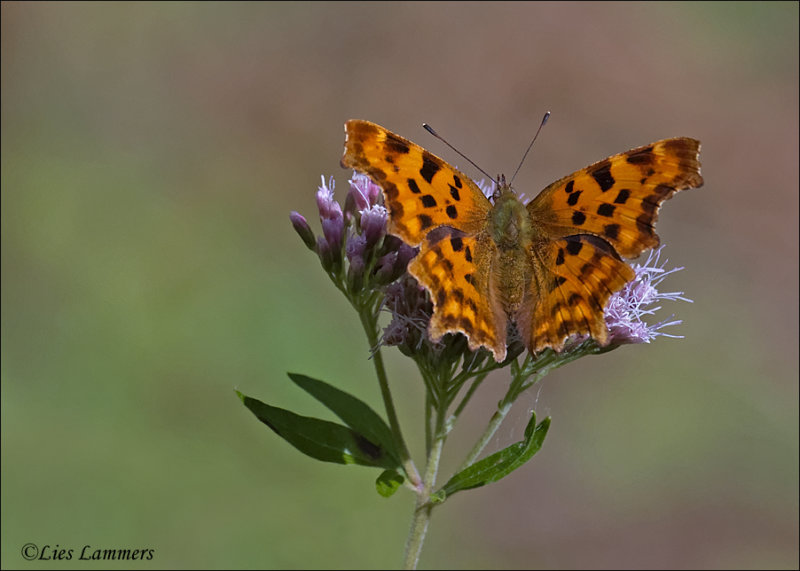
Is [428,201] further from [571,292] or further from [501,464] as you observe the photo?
[501,464]

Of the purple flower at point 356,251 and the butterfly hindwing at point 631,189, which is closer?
the butterfly hindwing at point 631,189

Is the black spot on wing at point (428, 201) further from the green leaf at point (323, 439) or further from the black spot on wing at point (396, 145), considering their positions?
the green leaf at point (323, 439)

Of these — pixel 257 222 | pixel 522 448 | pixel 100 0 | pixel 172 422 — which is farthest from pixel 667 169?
pixel 100 0

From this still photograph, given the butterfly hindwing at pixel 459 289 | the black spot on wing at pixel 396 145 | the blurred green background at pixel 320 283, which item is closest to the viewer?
the butterfly hindwing at pixel 459 289

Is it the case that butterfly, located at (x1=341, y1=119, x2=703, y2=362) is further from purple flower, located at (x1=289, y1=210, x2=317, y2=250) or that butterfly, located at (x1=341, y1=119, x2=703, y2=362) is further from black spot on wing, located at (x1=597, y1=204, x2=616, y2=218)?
purple flower, located at (x1=289, y1=210, x2=317, y2=250)

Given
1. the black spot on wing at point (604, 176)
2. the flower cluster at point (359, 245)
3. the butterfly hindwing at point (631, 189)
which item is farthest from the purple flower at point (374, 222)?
the black spot on wing at point (604, 176)

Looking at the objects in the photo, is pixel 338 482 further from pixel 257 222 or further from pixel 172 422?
pixel 257 222

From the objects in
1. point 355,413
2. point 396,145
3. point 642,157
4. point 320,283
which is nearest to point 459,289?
point 396,145

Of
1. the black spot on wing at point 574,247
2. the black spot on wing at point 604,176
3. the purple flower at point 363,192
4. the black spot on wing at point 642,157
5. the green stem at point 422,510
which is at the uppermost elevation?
the black spot on wing at point 642,157
